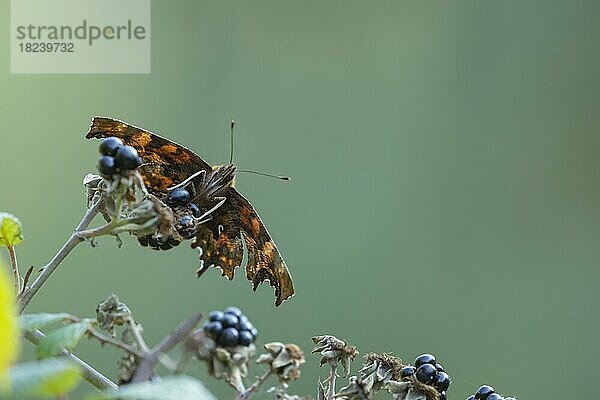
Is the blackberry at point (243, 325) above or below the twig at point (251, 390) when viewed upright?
above

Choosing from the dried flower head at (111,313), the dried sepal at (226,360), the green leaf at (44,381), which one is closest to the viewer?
the green leaf at (44,381)

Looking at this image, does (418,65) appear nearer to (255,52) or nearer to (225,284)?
(255,52)

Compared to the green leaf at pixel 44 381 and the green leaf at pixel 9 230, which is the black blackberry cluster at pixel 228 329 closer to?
the green leaf at pixel 44 381

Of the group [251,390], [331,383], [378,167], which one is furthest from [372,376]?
[378,167]

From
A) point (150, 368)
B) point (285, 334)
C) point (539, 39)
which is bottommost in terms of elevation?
point (285, 334)

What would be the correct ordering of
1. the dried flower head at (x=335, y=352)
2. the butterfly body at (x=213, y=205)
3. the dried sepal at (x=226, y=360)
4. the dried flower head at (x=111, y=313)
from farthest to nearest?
the butterfly body at (x=213, y=205)
the dried flower head at (x=335, y=352)
the dried flower head at (x=111, y=313)
the dried sepal at (x=226, y=360)

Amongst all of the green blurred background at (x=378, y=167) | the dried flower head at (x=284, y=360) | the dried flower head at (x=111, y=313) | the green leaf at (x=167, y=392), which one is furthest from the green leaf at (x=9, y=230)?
the green blurred background at (x=378, y=167)

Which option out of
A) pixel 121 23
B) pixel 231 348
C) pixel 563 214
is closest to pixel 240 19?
pixel 121 23
